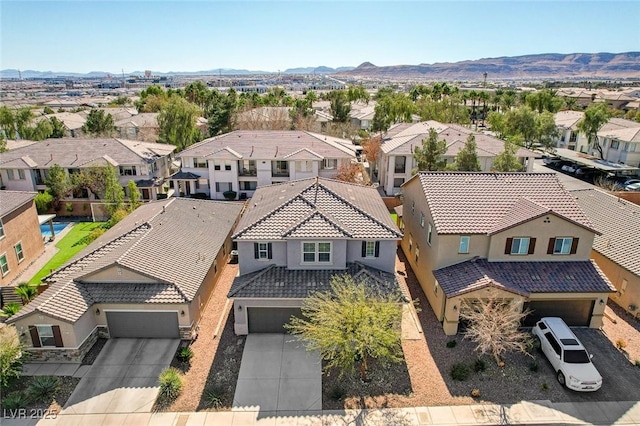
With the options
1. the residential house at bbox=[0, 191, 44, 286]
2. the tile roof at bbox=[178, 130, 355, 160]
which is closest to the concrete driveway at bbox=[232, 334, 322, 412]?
the residential house at bbox=[0, 191, 44, 286]

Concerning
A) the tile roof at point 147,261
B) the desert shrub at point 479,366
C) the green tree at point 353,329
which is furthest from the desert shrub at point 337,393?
the tile roof at point 147,261

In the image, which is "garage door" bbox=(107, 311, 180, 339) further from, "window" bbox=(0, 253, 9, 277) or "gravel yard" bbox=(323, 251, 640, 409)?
"window" bbox=(0, 253, 9, 277)

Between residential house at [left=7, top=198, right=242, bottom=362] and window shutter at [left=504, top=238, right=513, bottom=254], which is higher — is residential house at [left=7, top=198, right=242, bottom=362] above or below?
below

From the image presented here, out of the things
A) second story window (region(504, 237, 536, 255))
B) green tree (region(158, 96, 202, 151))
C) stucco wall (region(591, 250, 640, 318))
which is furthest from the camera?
green tree (region(158, 96, 202, 151))

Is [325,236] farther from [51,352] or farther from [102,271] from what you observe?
[51,352]

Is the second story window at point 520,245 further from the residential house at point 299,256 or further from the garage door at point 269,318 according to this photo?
the garage door at point 269,318

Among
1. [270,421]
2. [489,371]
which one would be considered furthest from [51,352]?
[489,371]

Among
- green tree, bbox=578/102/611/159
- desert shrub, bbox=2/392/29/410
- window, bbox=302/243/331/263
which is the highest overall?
green tree, bbox=578/102/611/159
